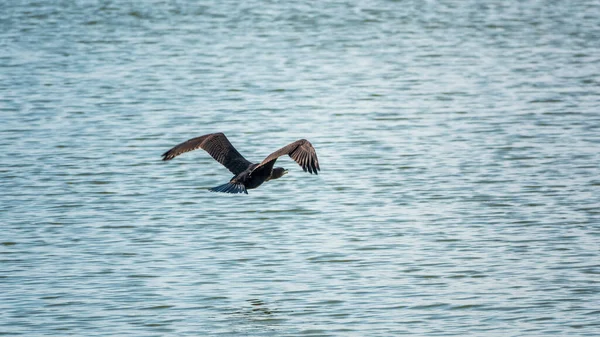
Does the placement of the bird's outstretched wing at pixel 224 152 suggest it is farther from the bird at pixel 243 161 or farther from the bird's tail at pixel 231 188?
the bird's tail at pixel 231 188

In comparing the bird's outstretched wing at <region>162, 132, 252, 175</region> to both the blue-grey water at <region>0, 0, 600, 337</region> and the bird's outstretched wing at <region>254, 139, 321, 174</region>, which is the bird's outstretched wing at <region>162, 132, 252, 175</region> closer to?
the blue-grey water at <region>0, 0, 600, 337</region>

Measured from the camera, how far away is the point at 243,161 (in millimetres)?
11977

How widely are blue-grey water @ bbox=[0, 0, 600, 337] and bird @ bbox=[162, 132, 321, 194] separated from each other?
2.69ft

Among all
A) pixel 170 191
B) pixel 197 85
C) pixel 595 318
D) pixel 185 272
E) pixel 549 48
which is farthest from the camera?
pixel 549 48

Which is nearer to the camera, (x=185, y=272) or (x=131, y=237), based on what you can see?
(x=185, y=272)

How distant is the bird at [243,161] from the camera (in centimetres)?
1049

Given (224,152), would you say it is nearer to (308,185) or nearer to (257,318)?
(257,318)

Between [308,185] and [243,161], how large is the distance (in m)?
3.23

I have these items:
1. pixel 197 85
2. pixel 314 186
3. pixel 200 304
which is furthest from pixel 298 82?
pixel 200 304

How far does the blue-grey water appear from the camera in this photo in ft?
34.6

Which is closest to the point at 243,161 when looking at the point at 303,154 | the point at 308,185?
the point at 303,154

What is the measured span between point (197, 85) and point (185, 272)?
11058 millimetres

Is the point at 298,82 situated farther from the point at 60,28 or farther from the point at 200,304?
the point at 200,304

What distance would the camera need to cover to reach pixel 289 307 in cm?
1044
